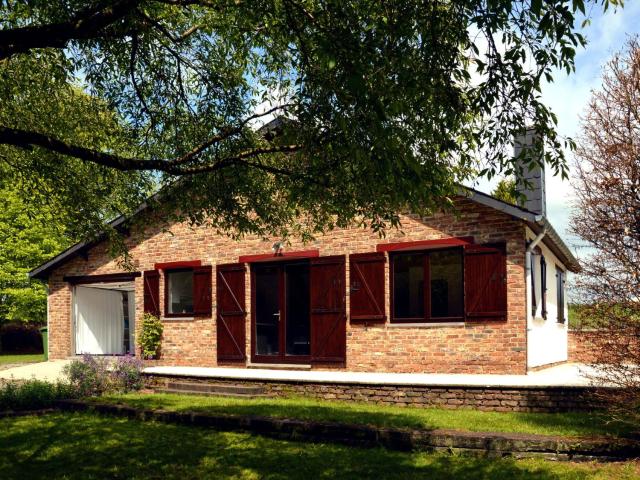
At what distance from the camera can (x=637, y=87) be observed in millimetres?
7172

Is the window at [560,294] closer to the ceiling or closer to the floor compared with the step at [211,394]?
closer to the ceiling

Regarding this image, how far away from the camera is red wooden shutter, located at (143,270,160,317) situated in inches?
680

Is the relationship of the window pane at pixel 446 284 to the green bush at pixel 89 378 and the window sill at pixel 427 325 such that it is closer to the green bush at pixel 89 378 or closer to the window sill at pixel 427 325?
the window sill at pixel 427 325

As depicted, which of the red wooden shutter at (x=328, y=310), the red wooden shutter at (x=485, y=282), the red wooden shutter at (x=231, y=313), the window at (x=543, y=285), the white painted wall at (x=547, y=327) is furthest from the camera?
the red wooden shutter at (x=231, y=313)

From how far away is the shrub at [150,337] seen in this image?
55.3ft

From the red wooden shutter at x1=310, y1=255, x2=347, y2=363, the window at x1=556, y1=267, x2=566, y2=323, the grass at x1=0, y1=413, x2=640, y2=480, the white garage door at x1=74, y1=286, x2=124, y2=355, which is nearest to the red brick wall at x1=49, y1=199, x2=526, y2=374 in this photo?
the red wooden shutter at x1=310, y1=255, x2=347, y2=363

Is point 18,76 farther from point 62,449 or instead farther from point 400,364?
point 400,364

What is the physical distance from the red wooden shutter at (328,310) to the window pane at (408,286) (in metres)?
1.22

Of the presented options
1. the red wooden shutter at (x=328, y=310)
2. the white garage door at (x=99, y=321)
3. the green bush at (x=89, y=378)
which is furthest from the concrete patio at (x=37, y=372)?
the red wooden shutter at (x=328, y=310)

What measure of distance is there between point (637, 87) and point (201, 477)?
6.40 m

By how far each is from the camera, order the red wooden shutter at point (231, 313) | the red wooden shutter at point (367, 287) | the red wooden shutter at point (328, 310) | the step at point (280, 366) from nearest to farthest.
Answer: the red wooden shutter at point (367, 287), the red wooden shutter at point (328, 310), the step at point (280, 366), the red wooden shutter at point (231, 313)

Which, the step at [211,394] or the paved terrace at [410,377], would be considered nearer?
the paved terrace at [410,377]

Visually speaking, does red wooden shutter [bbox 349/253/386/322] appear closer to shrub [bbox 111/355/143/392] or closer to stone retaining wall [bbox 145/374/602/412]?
stone retaining wall [bbox 145/374/602/412]

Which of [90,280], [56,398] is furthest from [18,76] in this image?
[90,280]
